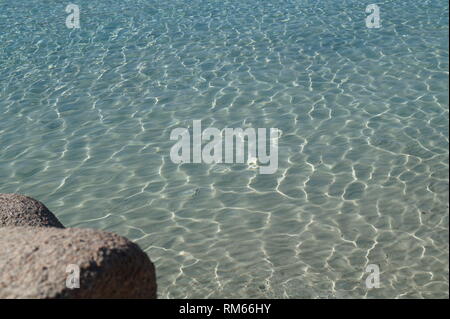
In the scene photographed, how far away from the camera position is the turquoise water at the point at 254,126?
6.24 m

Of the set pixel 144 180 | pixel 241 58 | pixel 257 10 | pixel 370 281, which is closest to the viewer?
pixel 370 281

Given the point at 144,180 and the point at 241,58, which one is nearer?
the point at 144,180

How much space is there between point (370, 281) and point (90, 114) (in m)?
5.12

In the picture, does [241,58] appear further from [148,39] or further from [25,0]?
[25,0]

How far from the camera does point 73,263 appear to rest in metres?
4.04

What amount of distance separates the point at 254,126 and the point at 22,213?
4020 millimetres

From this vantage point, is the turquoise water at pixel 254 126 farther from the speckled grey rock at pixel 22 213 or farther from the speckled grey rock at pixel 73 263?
the speckled grey rock at pixel 73 263

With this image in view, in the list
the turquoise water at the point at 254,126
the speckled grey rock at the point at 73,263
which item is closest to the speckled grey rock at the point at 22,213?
the speckled grey rock at the point at 73,263

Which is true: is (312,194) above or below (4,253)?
below

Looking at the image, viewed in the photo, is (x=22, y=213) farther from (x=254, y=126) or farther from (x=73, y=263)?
(x=254, y=126)

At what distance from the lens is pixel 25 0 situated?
51.8 feet

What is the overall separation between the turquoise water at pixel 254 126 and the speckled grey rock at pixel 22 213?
122cm

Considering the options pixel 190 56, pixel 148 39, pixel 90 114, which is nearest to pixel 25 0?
pixel 148 39

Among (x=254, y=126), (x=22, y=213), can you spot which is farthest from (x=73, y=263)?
(x=254, y=126)
